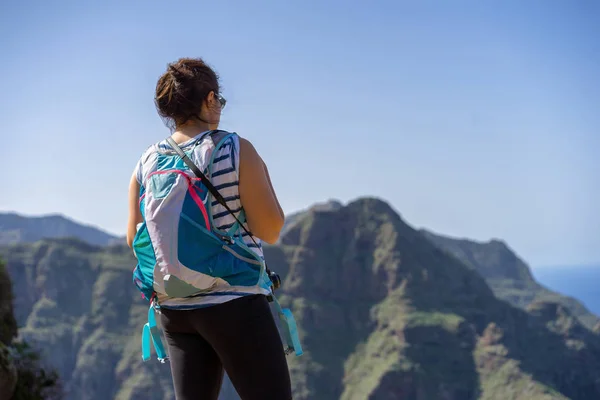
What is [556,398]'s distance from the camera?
486ft

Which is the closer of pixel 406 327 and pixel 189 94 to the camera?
pixel 189 94

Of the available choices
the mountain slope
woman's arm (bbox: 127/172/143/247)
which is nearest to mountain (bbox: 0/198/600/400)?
the mountain slope

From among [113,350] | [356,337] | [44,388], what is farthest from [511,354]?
[44,388]

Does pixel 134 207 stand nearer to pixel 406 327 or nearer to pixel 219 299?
pixel 219 299

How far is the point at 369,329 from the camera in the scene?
176m

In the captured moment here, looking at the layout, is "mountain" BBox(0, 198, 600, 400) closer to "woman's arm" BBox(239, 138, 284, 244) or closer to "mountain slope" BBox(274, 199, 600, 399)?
"mountain slope" BBox(274, 199, 600, 399)

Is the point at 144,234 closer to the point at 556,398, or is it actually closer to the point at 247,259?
the point at 247,259

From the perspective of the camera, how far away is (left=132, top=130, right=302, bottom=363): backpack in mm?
3162

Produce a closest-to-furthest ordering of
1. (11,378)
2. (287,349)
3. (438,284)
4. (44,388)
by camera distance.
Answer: (287,349) → (11,378) → (44,388) → (438,284)

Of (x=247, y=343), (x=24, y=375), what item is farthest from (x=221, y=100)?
(x=24, y=375)

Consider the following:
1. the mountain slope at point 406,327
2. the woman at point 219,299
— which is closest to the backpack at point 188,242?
the woman at point 219,299

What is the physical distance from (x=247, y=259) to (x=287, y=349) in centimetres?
54

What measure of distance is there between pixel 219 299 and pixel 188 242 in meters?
0.29

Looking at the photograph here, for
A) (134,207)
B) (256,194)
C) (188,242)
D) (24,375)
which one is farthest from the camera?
(24,375)
